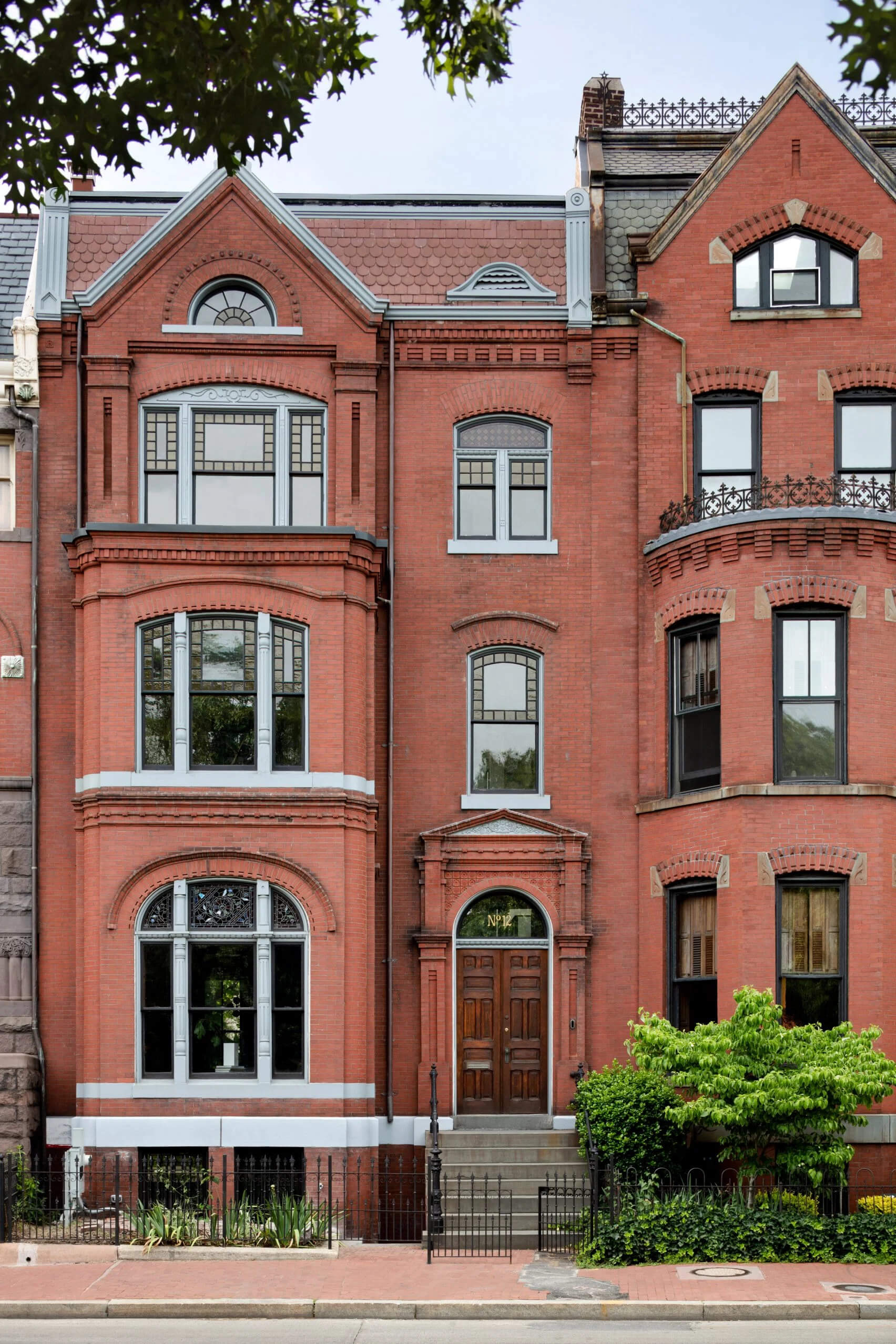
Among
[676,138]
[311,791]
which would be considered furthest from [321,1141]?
[676,138]

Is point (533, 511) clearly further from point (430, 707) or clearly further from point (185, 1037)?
point (185, 1037)

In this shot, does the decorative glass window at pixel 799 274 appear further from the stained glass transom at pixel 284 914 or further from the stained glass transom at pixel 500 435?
the stained glass transom at pixel 284 914

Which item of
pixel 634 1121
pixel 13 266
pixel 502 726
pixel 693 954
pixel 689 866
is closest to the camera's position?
pixel 634 1121

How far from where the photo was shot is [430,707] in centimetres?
2375

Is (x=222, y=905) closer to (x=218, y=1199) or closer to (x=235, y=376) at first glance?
(x=218, y=1199)

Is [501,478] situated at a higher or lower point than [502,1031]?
higher

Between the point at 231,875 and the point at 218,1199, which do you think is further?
the point at 231,875

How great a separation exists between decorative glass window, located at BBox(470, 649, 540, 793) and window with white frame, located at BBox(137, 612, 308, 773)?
8.87 feet

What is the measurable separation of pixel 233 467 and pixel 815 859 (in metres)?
9.39

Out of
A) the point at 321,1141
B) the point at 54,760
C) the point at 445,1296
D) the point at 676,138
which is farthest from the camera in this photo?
the point at 676,138

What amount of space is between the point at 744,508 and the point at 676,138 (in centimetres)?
753

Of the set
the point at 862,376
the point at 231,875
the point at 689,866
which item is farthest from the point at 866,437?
the point at 231,875

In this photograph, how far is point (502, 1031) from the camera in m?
23.3

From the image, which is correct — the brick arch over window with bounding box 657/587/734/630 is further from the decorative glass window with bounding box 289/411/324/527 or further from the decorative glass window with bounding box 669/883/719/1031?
the decorative glass window with bounding box 289/411/324/527
